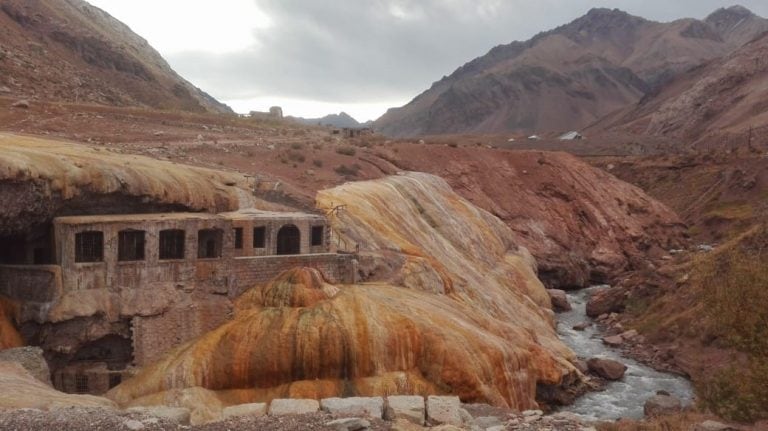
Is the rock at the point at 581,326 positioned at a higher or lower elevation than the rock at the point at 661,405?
lower

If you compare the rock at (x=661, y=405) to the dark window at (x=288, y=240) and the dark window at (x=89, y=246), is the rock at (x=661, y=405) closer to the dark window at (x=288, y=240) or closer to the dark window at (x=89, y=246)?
the dark window at (x=288, y=240)

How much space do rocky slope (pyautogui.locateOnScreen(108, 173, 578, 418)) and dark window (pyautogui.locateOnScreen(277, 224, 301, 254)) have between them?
2.27 m

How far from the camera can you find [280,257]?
76.9 feet

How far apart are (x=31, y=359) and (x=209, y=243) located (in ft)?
21.1

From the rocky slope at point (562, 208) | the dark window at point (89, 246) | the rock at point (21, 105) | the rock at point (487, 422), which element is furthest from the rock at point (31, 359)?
the rocky slope at point (562, 208)

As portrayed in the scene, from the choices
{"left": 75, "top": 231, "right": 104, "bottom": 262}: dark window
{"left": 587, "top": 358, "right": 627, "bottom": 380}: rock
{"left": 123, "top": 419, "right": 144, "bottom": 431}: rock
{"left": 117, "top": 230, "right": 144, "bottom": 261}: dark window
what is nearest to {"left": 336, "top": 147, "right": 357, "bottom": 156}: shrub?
{"left": 587, "top": 358, "right": 627, "bottom": 380}: rock

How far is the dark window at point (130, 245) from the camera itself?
71.6ft

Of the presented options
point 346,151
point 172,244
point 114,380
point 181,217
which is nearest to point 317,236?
point 181,217

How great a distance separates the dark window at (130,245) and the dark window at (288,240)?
16.6 feet

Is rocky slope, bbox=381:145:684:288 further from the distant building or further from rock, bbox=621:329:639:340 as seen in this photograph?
the distant building

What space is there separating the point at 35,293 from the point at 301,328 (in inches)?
310

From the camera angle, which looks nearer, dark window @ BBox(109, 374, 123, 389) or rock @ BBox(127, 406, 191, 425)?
rock @ BBox(127, 406, 191, 425)

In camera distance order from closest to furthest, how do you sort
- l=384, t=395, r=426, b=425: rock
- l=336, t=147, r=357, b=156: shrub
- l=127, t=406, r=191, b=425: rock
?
l=127, t=406, r=191, b=425: rock → l=384, t=395, r=426, b=425: rock → l=336, t=147, r=357, b=156: shrub

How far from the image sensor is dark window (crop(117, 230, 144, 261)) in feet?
71.6
